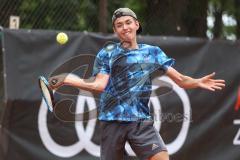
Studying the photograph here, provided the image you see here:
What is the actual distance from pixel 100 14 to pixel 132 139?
9.48ft

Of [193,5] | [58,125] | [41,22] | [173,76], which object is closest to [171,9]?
[193,5]

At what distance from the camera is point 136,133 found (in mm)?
5051

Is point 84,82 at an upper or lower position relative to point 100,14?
lower

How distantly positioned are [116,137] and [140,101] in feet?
1.16

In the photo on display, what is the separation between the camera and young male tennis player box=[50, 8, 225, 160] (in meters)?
5.03

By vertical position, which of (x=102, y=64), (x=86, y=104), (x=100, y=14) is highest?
(x=100, y=14)

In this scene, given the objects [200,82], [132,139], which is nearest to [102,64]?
[132,139]

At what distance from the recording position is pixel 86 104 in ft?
22.8

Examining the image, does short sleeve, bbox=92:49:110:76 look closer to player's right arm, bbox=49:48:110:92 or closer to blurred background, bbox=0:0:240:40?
player's right arm, bbox=49:48:110:92

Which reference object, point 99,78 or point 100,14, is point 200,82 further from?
point 100,14

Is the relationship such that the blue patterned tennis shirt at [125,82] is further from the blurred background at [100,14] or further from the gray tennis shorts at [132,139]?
the blurred background at [100,14]

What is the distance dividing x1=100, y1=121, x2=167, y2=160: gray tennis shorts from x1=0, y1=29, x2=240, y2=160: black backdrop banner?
1.80m

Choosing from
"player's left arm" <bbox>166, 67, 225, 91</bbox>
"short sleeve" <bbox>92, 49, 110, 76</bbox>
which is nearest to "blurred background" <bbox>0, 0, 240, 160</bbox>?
"short sleeve" <bbox>92, 49, 110, 76</bbox>

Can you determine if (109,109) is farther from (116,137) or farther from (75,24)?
(75,24)
